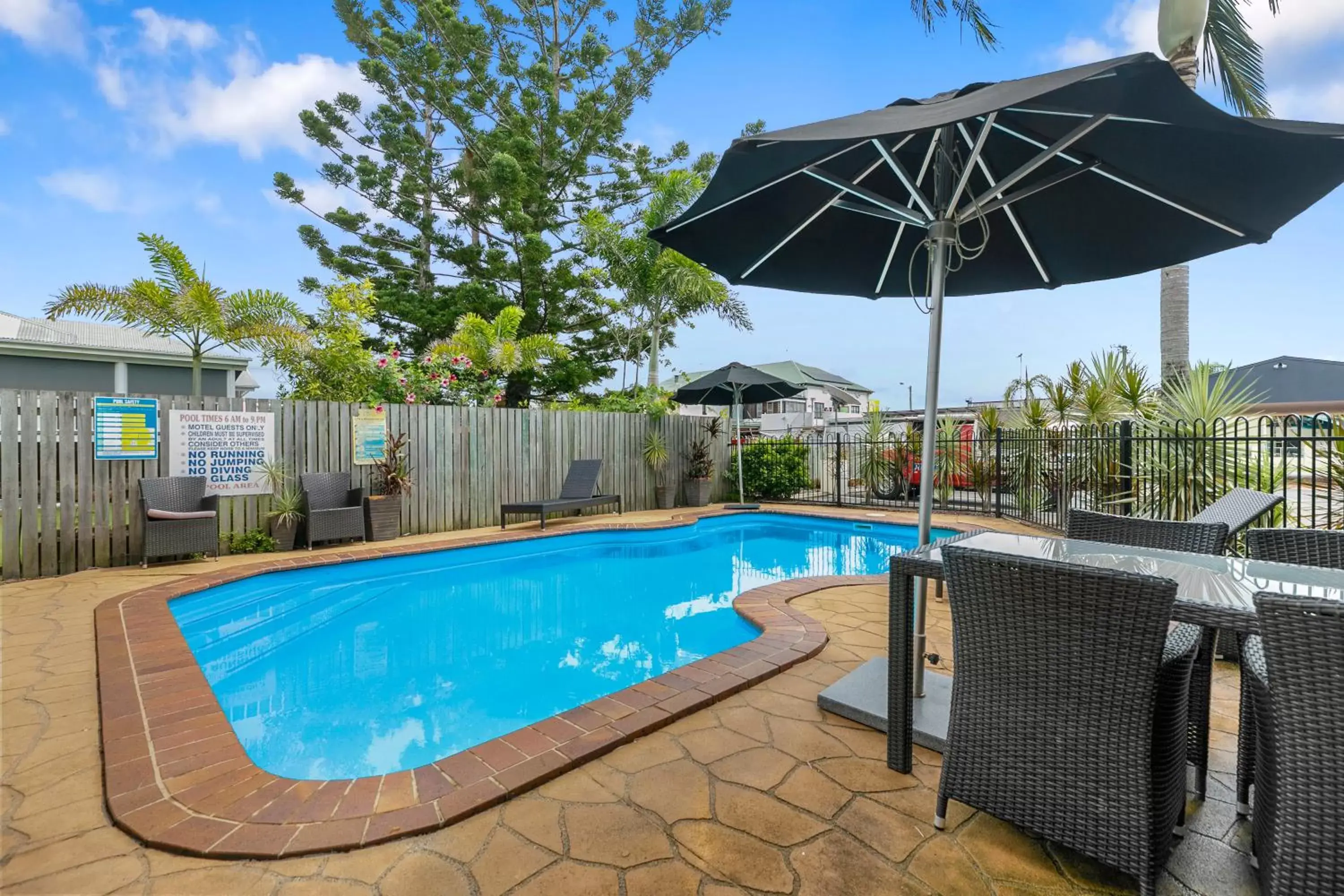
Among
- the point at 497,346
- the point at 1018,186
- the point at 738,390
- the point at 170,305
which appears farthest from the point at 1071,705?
the point at 497,346

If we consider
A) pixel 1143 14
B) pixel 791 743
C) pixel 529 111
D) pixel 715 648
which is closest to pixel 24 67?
pixel 529 111

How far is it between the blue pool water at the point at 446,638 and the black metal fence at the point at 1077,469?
197 centimetres

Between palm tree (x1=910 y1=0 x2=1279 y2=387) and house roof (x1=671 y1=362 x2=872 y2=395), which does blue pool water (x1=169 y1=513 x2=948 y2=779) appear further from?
house roof (x1=671 y1=362 x2=872 y2=395)

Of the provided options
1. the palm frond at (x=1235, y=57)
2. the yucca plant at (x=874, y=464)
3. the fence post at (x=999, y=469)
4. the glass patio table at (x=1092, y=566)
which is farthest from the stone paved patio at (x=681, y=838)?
the palm frond at (x=1235, y=57)

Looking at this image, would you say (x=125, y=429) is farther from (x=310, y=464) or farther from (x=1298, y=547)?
(x=1298, y=547)

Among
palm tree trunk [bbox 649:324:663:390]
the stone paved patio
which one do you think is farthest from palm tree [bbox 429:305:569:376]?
the stone paved patio

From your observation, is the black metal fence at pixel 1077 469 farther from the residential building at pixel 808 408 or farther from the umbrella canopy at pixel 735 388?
the residential building at pixel 808 408

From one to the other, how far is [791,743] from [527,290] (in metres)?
17.4

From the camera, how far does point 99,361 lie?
42.6 feet

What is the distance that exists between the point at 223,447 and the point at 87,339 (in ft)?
38.4

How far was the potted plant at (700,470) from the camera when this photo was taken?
11.4m

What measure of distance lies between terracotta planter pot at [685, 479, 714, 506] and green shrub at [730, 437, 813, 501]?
872mm

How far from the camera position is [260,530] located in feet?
21.5

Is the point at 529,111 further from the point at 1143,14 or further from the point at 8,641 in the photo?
the point at 8,641
